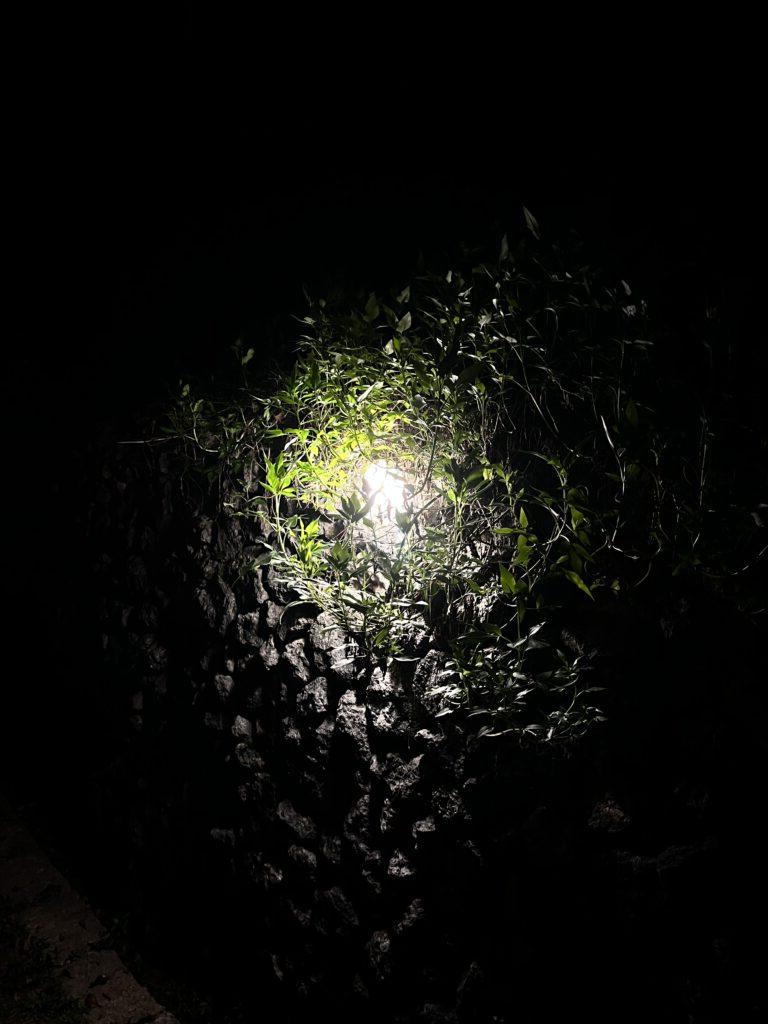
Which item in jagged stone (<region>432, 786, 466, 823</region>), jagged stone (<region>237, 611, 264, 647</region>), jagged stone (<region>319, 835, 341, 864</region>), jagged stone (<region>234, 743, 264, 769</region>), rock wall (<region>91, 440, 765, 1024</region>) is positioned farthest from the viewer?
jagged stone (<region>237, 611, 264, 647</region>)

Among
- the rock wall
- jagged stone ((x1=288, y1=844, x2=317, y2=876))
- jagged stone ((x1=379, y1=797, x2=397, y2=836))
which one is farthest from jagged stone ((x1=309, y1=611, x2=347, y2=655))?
jagged stone ((x1=288, y1=844, x2=317, y2=876))

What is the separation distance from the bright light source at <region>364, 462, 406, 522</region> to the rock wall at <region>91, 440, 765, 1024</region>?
18.3 inches

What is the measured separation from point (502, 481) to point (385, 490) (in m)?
0.41

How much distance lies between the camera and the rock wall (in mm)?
1342

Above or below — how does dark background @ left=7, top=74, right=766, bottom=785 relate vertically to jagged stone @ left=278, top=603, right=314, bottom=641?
above

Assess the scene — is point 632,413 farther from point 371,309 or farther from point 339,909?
point 339,909

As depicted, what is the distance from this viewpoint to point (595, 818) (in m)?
1.45

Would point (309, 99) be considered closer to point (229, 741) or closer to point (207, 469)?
point (207, 469)

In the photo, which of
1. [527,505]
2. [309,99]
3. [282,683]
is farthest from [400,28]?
[282,683]

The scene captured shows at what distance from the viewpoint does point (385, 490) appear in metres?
2.03

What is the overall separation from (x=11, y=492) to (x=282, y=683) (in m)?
2.72

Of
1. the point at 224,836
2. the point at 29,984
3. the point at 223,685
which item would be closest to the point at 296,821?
the point at 224,836

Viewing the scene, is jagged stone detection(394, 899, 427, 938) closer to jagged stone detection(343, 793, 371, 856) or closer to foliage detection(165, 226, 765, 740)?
jagged stone detection(343, 793, 371, 856)

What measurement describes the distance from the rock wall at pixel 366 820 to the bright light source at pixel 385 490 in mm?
465
